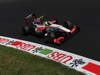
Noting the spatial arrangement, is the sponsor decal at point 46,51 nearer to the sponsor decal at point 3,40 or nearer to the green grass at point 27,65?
the green grass at point 27,65

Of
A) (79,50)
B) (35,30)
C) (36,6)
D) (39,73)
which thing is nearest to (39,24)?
(35,30)

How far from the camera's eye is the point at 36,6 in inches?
818

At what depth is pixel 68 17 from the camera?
17.0m

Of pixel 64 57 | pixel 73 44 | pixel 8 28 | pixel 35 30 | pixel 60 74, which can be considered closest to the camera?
pixel 60 74

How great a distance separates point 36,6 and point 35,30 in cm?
675

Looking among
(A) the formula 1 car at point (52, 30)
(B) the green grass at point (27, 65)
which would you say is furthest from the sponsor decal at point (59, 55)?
(A) the formula 1 car at point (52, 30)

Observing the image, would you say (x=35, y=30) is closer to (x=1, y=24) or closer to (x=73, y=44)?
(x=73, y=44)

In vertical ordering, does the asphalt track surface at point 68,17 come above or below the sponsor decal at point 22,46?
above

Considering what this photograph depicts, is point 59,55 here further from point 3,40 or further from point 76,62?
point 3,40

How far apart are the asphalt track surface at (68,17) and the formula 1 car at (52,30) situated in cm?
35

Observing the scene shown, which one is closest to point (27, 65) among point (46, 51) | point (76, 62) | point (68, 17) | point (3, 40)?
point (46, 51)

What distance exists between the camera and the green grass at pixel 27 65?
1052 cm

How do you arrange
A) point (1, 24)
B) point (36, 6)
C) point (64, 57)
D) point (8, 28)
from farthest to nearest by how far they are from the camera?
point (36, 6) < point (1, 24) < point (8, 28) < point (64, 57)

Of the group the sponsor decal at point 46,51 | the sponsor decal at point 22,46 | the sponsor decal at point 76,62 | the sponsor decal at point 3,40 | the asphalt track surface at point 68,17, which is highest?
the asphalt track surface at point 68,17
